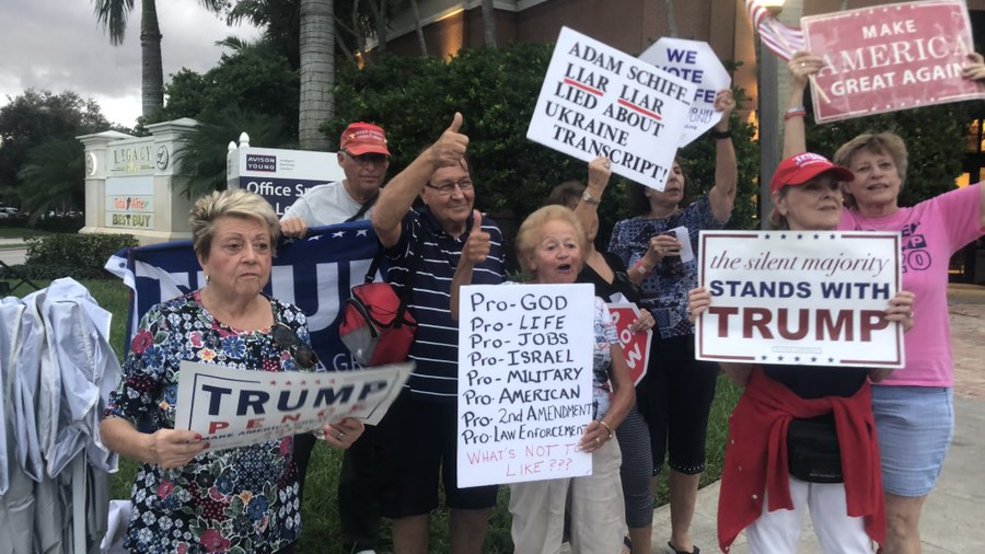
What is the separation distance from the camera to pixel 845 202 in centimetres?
285

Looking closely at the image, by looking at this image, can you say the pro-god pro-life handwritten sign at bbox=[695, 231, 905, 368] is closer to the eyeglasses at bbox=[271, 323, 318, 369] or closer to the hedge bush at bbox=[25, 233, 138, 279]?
the eyeglasses at bbox=[271, 323, 318, 369]

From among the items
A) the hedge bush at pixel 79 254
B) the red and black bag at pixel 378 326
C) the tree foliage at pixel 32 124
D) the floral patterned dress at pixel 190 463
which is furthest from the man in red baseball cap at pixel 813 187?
the tree foliage at pixel 32 124

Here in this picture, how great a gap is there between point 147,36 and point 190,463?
906 inches

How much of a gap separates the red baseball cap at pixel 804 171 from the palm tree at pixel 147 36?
21446 mm

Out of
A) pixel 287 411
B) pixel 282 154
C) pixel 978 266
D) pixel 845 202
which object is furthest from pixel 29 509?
pixel 978 266

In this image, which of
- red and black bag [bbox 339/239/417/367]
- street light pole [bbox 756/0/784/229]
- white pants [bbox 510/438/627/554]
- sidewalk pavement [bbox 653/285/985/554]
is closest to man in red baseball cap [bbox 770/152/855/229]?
white pants [bbox 510/438/627/554]

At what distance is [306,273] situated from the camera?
3.26m

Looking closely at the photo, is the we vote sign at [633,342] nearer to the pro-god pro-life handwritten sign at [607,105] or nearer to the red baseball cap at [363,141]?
the pro-god pro-life handwritten sign at [607,105]

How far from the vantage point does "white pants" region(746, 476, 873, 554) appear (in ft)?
8.18

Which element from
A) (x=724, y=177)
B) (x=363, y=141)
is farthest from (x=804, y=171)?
(x=363, y=141)

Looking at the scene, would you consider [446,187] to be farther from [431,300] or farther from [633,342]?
[633,342]

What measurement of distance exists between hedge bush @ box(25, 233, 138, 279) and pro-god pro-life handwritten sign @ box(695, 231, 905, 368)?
1455 cm

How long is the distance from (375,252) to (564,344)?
1.04 metres

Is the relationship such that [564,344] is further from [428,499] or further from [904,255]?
[904,255]
